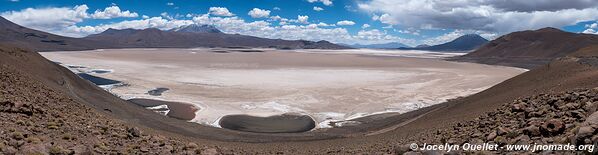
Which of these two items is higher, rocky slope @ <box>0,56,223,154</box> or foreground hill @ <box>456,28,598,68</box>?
foreground hill @ <box>456,28,598,68</box>

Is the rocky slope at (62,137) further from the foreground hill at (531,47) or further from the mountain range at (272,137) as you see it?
the foreground hill at (531,47)

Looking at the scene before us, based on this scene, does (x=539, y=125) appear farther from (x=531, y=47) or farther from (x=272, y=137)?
(x=531, y=47)

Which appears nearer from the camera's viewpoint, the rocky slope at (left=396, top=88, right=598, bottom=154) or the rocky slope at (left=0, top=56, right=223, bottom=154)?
the rocky slope at (left=396, top=88, right=598, bottom=154)

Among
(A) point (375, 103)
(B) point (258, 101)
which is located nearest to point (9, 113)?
(B) point (258, 101)

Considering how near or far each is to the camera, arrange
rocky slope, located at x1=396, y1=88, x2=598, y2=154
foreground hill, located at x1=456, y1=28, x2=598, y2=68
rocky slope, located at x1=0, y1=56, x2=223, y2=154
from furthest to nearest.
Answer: foreground hill, located at x1=456, y1=28, x2=598, y2=68 < rocky slope, located at x1=0, y1=56, x2=223, y2=154 < rocky slope, located at x1=396, y1=88, x2=598, y2=154

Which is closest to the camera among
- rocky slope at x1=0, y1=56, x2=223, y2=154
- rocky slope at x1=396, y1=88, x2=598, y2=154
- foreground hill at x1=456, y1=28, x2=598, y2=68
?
rocky slope at x1=396, y1=88, x2=598, y2=154

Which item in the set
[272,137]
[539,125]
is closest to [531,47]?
[272,137]

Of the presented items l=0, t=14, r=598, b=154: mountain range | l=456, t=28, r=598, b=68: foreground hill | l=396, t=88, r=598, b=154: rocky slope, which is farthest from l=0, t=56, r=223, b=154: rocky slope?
l=456, t=28, r=598, b=68: foreground hill

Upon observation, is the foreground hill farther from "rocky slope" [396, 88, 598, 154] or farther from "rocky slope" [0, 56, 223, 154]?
"rocky slope" [0, 56, 223, 154]
